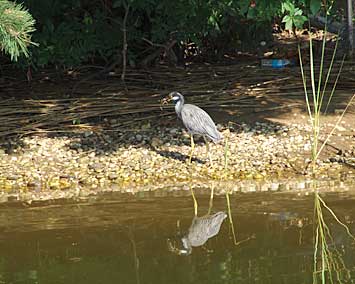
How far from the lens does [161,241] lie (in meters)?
5.50

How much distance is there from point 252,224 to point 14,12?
2.40 meters

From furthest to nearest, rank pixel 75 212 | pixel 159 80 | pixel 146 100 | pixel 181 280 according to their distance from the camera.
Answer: pixel 159 80 < pixel 146 100 < pixel 75 212 < pixel 181 280

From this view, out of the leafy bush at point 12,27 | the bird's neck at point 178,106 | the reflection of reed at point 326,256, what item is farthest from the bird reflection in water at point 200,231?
the leafy bush at point 12,27

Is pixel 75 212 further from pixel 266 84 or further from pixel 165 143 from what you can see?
pixel 266 84

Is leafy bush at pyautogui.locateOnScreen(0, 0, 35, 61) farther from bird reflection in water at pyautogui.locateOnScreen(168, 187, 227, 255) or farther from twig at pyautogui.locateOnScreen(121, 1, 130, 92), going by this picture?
twig at pyautogui.locateOnScreen(121, 1, 130, 92)

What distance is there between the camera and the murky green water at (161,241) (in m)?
4.87

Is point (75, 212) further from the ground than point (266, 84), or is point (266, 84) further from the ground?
point (266, 84)

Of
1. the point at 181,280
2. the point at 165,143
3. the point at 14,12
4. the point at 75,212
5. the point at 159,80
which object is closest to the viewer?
the point at 181,280

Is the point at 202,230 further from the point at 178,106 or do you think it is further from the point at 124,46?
the point at 124,46

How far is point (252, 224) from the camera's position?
584cm

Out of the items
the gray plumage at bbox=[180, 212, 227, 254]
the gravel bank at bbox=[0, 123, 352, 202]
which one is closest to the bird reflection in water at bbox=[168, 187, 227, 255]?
the gray plumage at bbox=[180, 212, 227, 254]

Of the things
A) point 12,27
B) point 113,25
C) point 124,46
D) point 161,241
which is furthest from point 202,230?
point 113,25

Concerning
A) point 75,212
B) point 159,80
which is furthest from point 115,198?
point 159,80

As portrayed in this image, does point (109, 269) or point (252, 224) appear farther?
point (252, 224)
